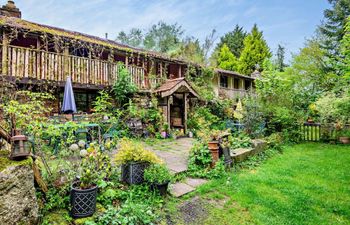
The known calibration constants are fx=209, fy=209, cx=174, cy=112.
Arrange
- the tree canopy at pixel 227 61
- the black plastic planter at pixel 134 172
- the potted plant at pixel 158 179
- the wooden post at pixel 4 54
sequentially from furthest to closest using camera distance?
the tree canopy at pixel 227 61, the wooden post at pixel 4 54, the black plastic planter at pixel 134 172, the potted plant at pixel 158 179

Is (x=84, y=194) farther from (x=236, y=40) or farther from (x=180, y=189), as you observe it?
(x=236, y=40)

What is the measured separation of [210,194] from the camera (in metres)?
3.96

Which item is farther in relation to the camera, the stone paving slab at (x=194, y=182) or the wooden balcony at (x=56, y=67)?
the wooden balcony at (x=56, y=67)

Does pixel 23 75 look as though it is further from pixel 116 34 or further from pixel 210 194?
pixel 116 34

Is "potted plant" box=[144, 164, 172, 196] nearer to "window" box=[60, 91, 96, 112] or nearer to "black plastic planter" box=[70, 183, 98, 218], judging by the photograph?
"black plastic planter" box=[70, 183, 98, 218]

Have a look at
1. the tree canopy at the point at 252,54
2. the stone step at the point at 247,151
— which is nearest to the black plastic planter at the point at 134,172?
the stone step at the point at 247,151

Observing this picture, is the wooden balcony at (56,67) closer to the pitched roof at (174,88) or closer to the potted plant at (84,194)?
the pitched roof at (174,88)

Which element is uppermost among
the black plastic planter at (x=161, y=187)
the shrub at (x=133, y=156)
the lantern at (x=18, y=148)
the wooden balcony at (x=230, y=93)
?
the wooden balcony at (x=230, y=93)

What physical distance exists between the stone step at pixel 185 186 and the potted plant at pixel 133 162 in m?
0.66

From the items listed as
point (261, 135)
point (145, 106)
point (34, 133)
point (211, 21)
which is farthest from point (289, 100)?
point (211, 21)

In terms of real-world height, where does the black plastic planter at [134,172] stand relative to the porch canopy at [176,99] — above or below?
below

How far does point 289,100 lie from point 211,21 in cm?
1330

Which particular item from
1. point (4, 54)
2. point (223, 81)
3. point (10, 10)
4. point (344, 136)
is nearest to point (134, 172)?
point (4, 54)

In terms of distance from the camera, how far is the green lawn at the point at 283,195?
3.24 metres
